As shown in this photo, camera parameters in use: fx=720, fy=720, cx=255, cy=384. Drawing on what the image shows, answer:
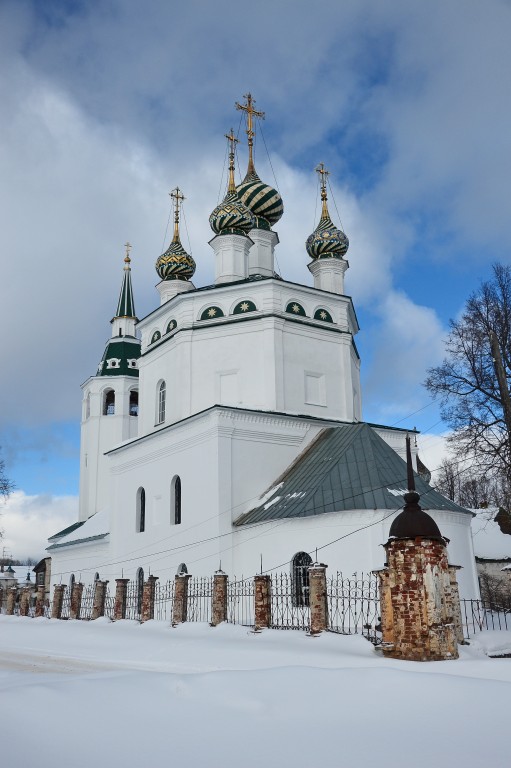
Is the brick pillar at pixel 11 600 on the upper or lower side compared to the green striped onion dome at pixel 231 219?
lower

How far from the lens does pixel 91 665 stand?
10.9 meters

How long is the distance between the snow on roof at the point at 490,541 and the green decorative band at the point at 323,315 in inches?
407

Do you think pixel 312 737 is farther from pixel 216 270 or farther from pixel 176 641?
pixel 216 270

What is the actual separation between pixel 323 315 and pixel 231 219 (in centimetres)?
416

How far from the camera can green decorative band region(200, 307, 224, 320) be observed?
2064cm

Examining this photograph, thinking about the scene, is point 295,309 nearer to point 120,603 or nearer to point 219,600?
point 120,603

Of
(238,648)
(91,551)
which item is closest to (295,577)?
(238,648)

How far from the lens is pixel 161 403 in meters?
21.6

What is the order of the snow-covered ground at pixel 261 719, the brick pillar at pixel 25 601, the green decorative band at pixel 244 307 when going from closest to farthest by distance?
the snow-covered ground at pixel 261 719
the green decorative band at pixel 244 307
the brick pillar at pixel 25 601

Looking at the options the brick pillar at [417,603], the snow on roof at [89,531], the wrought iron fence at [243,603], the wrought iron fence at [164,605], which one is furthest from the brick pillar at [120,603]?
the brick pillar at [417,603]

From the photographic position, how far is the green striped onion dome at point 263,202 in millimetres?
24016

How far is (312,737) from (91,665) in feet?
22.2

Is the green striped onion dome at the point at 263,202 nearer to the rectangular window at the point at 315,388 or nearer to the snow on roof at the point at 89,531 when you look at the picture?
the rectangular window at the point at 315,388

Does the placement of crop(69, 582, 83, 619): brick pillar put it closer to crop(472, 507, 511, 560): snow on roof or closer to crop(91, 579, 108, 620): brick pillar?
crop(91, 579, 108, 620): brick pillar
